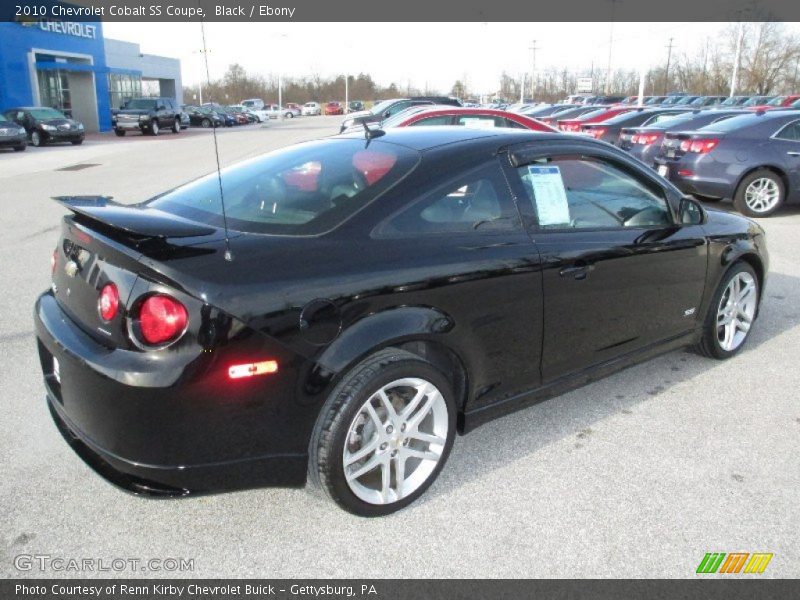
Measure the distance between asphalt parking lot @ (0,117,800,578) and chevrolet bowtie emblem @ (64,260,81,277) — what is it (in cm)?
96

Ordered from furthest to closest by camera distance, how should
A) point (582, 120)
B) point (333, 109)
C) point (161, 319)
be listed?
1. point (333, 109)
2. point (582, 120)
3. point (161, 319)

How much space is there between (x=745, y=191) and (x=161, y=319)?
32.2 ft

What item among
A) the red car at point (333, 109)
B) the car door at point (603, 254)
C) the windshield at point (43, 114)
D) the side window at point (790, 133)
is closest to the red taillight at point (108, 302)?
the car door at point (603, 254)

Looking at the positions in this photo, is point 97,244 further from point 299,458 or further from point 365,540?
point 365,540

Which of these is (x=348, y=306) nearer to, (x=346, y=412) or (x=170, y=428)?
(x=346, y=412)

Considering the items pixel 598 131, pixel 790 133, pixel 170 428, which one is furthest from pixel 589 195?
pixel 598 131

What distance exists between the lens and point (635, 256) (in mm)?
3457

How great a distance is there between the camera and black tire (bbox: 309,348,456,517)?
246 cm

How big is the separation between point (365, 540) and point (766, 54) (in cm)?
6385

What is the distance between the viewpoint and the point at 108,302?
2357 millimetres

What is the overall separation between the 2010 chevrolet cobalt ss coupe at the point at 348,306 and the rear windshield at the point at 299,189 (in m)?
0.01

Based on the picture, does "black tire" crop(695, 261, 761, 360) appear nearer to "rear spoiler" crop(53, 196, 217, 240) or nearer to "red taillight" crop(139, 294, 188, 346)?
"rear spoiler" crop(53, 196, 217, 240)

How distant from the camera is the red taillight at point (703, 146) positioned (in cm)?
968

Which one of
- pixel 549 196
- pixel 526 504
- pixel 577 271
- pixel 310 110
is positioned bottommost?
pixel 526 504
